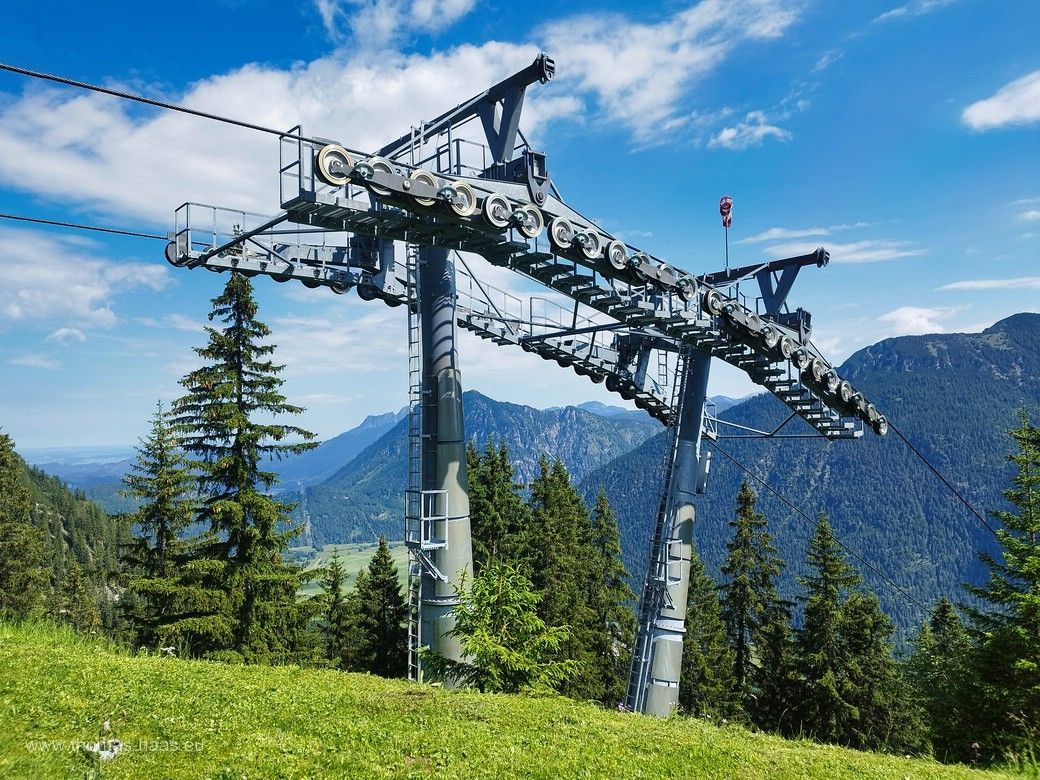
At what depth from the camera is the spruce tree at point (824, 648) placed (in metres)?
31.2

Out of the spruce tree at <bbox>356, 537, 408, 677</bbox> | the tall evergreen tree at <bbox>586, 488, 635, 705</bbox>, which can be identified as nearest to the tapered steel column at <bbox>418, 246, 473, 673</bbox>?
the spruce tree at <bbox>356, 537, 408, 677</bbox>

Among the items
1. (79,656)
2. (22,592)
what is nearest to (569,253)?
(79,656)

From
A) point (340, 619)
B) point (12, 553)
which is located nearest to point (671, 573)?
point (340, 619)

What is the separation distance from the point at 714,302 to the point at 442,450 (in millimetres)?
8212

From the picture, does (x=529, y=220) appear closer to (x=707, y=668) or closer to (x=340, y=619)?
(x=707, y=668)

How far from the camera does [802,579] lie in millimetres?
33031

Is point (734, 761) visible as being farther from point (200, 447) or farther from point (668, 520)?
point (200, 447)

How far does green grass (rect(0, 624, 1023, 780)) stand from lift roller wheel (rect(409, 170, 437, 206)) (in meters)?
8.43

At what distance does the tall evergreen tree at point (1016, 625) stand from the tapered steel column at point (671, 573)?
7.61 meters

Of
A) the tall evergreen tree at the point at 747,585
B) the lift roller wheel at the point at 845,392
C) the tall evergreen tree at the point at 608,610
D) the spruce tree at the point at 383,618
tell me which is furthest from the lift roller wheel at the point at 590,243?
the tall evergreen tree at the point at 608,610

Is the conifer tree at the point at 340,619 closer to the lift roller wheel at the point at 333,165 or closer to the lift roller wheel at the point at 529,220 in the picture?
the lift roller wheel at the point at 529,220

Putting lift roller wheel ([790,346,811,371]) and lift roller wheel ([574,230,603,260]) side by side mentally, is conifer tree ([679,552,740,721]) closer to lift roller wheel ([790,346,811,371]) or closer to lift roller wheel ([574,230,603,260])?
lift roller wheel ([790,346,811,371])

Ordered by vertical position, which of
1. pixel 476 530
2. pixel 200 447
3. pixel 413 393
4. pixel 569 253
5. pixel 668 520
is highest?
pixel 569 253

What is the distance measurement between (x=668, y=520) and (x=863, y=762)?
10711mm
